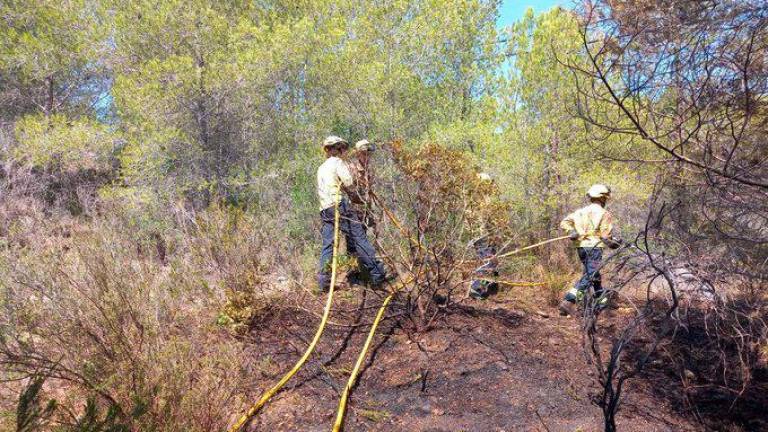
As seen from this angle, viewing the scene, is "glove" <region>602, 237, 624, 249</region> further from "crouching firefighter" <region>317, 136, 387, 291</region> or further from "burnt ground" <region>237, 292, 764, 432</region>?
"crouching firefighter" <region>317, 136, 387, 291</region>

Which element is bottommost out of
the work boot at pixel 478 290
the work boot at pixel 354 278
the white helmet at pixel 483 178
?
the work boot at pixel 478 290

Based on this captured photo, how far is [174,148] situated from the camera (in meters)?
7.66

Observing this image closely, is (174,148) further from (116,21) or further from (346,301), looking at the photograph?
(346,301)

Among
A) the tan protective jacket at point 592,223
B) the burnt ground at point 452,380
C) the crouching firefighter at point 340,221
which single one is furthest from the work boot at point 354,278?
the tan protective jacket at point 592,223

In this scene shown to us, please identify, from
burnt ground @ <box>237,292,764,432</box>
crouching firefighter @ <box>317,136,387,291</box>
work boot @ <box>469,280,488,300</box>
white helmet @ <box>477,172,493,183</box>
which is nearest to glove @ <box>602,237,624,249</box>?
burnt ground @ <box>237,292,764,432</box>

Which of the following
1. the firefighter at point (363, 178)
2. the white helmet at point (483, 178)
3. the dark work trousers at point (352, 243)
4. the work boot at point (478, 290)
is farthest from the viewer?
the work boot at point (478, 290)

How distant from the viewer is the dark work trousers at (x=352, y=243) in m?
4.17

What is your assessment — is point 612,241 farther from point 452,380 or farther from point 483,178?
point 452,380

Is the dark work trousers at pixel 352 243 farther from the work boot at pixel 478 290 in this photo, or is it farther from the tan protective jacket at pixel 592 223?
the tan protective jacket at pixel 592 223

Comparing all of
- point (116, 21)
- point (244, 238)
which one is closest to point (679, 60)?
point (244, 238)

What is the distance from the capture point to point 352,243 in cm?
446

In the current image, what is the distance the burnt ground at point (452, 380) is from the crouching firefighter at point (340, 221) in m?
0.50

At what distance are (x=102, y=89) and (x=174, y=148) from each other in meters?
6.43

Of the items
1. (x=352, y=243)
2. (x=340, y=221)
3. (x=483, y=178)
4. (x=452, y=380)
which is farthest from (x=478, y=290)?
(x=452, y=380)
